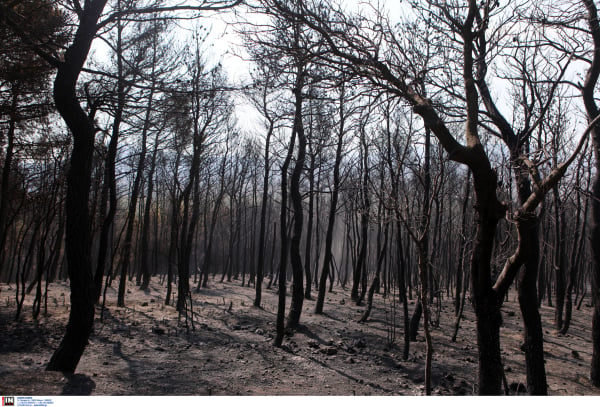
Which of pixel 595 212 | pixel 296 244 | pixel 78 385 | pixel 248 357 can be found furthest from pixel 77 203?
pixel 595 212

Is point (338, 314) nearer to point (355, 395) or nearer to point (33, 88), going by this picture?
point (355, 395)

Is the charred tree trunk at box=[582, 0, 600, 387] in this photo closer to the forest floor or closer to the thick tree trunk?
the forest floor

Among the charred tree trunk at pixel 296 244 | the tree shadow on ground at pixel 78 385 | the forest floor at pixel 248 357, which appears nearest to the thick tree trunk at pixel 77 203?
the tree shadow on ground at pixel 78 385

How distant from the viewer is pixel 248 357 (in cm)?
743

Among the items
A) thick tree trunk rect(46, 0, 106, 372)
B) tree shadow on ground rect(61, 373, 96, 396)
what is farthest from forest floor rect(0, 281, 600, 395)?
thick tree trunk rect(46, 0, 106, 372)

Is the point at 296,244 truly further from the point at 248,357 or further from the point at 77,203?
the point at 77,203

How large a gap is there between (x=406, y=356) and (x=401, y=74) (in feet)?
16.3

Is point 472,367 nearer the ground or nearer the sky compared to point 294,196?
nearer the ground

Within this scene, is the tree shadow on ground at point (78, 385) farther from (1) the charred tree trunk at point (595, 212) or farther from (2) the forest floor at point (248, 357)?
(1) the charred tree trunk at point (595, 212)

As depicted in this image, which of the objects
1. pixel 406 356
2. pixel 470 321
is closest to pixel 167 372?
pixel 406 356

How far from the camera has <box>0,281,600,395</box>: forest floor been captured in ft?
18.7

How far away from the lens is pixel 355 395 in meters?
5.83

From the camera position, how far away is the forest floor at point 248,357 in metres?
5.70

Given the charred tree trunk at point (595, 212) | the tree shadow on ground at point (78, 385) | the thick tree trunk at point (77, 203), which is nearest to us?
the tree shadow on ground at point (78, 385)
